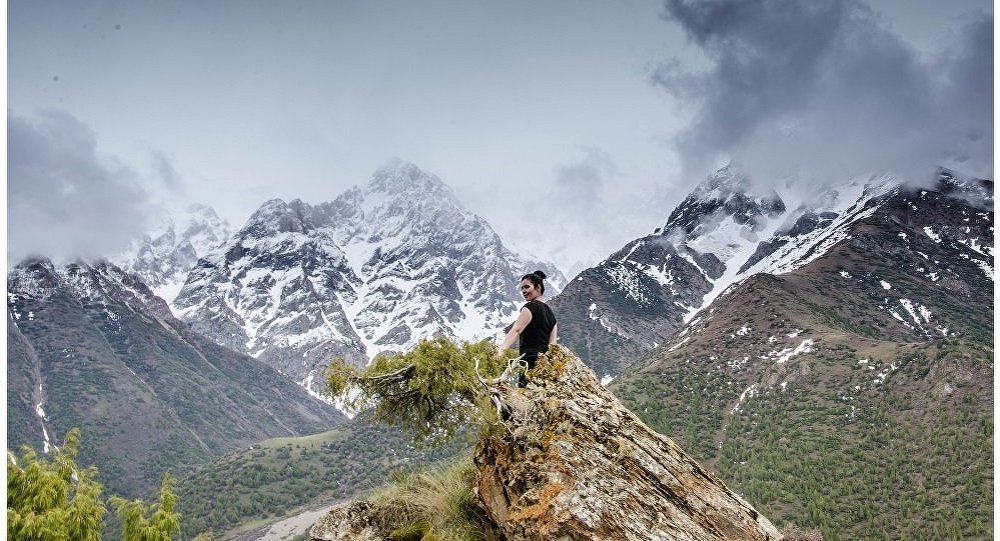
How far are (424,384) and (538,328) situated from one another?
5.76 ft

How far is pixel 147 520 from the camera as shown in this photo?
14523 mm


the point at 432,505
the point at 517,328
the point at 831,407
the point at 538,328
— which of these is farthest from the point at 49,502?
the point at 831,407

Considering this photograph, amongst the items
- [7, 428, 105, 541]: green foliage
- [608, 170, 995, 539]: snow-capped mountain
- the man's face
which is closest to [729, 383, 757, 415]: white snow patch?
[608, 170, 995, 539]: snow-capped mountain

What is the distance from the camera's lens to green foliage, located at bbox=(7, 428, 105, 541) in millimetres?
12359

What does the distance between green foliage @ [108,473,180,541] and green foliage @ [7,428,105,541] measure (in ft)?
1.73

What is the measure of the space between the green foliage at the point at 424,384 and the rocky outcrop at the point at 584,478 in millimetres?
1209

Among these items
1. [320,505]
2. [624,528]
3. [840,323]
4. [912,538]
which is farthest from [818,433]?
[320,505]

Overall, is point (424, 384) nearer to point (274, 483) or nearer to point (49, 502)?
point (49, 502)

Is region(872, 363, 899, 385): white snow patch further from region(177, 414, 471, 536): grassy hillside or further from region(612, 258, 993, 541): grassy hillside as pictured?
region(177, 414, 471, 536): grassy hillside

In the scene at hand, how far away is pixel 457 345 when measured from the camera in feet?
30.1

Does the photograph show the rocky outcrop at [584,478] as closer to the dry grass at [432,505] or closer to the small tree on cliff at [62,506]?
the dry grass at [432,505]

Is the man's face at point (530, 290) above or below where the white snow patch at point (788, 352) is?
below

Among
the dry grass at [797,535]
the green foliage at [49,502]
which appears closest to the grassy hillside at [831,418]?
the dry grass at [797,535]

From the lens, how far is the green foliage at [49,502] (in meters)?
12.4
